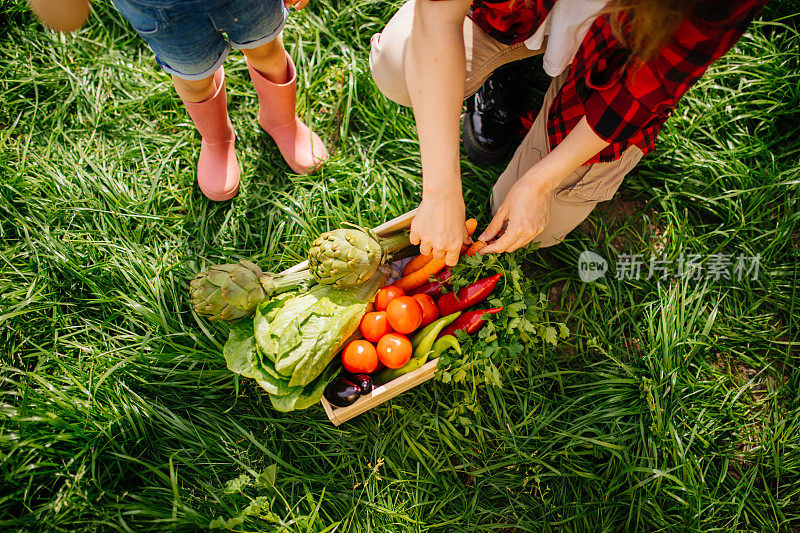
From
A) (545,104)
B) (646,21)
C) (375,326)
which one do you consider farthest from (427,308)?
(646,21)

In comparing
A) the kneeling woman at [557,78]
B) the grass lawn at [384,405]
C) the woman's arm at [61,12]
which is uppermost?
the woman's arm at [61,12]

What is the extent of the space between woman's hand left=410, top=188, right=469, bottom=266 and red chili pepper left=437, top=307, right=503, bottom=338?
10.7 inches

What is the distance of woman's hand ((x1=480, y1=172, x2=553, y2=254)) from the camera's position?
166 cm

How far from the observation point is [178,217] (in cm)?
238

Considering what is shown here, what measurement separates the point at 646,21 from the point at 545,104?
0.75 m

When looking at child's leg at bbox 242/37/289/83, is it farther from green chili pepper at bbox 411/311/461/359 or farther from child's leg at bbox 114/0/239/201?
green chili pepper at bbox 411/311/461/359

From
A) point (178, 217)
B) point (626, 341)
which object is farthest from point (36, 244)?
point (626, 341)

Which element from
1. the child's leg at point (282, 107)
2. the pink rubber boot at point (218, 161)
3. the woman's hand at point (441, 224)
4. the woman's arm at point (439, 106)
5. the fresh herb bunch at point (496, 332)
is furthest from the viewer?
the pink rubber boot at point (218, 161)

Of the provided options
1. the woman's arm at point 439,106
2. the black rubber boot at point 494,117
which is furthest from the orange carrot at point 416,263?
the black rubber boot at point 494,117

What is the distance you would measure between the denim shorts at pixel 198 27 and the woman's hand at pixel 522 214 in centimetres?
115

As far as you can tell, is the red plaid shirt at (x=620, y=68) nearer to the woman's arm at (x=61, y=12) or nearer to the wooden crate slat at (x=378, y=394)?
the wooden crate slat at (x=378, y=394)

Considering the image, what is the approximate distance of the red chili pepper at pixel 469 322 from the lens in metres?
1.84

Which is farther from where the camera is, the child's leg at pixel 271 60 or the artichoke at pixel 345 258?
the child's leg at pixel 271 60

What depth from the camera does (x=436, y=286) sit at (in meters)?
2.00
